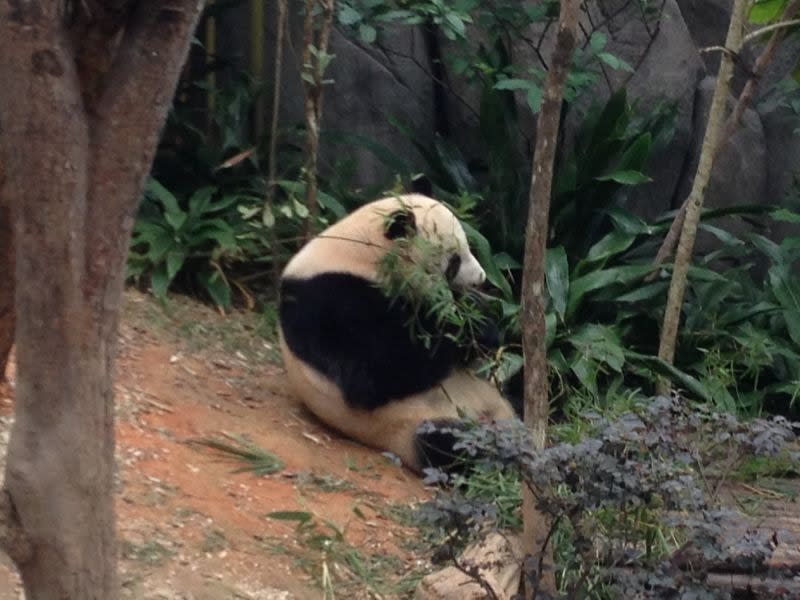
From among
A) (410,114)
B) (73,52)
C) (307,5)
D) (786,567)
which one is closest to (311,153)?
(307,5)

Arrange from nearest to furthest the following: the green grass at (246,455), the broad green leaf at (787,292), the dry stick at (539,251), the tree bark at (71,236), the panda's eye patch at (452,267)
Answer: the tree bark at (71,236) < the dry stick at (539,251) < the green grass at (246,455) < the panda's eye patch at (452,267) < the broad green leaf at (787,292)

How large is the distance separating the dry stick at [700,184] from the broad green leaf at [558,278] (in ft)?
1.85

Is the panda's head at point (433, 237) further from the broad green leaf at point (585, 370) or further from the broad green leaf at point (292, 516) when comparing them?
the broad green leaf at point (292, 516)

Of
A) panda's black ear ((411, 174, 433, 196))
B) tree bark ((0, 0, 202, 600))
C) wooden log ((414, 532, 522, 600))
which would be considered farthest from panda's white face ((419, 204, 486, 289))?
tree bark ((0, 0, 202, 600))

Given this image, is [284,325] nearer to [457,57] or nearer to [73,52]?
[457,57]

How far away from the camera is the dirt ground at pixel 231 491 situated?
3.52 meters

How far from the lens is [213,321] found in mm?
5824

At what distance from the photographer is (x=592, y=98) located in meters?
7.25

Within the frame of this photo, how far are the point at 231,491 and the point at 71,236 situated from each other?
2112 millimetres

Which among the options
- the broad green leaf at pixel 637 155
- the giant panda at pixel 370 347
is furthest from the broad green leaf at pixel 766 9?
the giant panda at pixel 370 347

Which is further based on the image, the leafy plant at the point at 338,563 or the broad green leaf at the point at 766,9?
the broad green leaf at the point at 766,9

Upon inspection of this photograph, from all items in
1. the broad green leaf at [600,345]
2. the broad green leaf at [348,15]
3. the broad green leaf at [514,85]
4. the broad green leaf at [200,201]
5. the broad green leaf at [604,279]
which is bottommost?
the broad green leaf at [600,345]

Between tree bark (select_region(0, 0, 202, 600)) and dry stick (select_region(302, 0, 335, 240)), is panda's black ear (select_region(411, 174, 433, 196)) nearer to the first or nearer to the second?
dry stick (select_region(302, 0, 335, 240))

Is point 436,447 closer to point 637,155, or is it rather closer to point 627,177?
point 627,177
